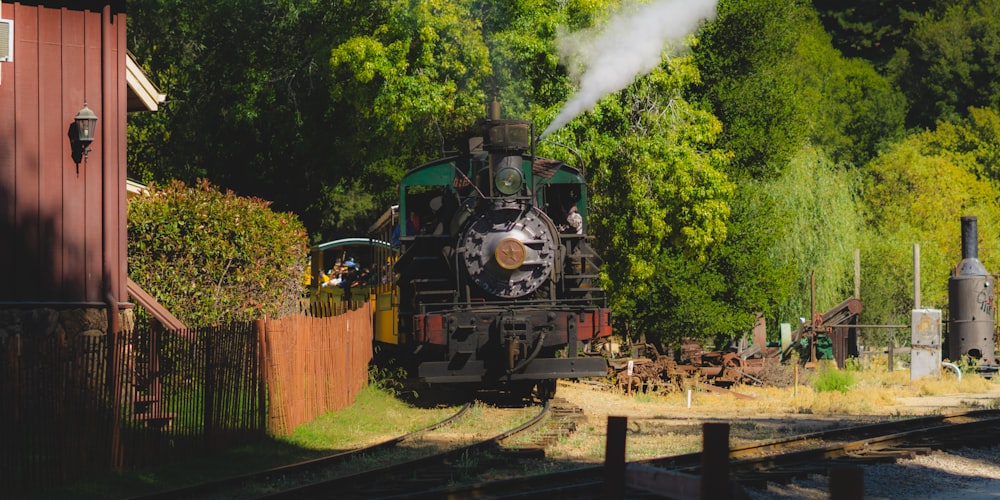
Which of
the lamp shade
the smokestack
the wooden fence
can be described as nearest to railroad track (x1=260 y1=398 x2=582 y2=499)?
the wooden fence

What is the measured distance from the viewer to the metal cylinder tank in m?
26.4

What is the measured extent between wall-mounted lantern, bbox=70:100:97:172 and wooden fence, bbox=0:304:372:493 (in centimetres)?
222

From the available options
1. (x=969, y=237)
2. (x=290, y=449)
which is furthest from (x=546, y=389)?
(x=969, y=237)

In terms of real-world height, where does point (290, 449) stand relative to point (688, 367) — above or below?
below

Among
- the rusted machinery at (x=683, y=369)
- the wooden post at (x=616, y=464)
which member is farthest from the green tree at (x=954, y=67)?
the wooden post at (x=616, y=464)

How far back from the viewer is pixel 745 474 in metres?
11.3

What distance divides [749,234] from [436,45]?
31.4ft

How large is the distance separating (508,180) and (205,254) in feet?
15.4

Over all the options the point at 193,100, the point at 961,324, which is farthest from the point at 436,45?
the point at 961,324

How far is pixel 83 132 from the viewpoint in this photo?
14.2 metres

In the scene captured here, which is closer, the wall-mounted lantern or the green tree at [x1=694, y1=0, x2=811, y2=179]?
the wall-mounted lantern

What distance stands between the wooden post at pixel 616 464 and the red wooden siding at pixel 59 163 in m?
9.69

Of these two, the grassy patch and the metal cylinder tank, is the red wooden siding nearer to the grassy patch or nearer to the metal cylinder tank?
the grassy patch

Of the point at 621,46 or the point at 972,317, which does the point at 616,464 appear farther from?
the point at 972,317
